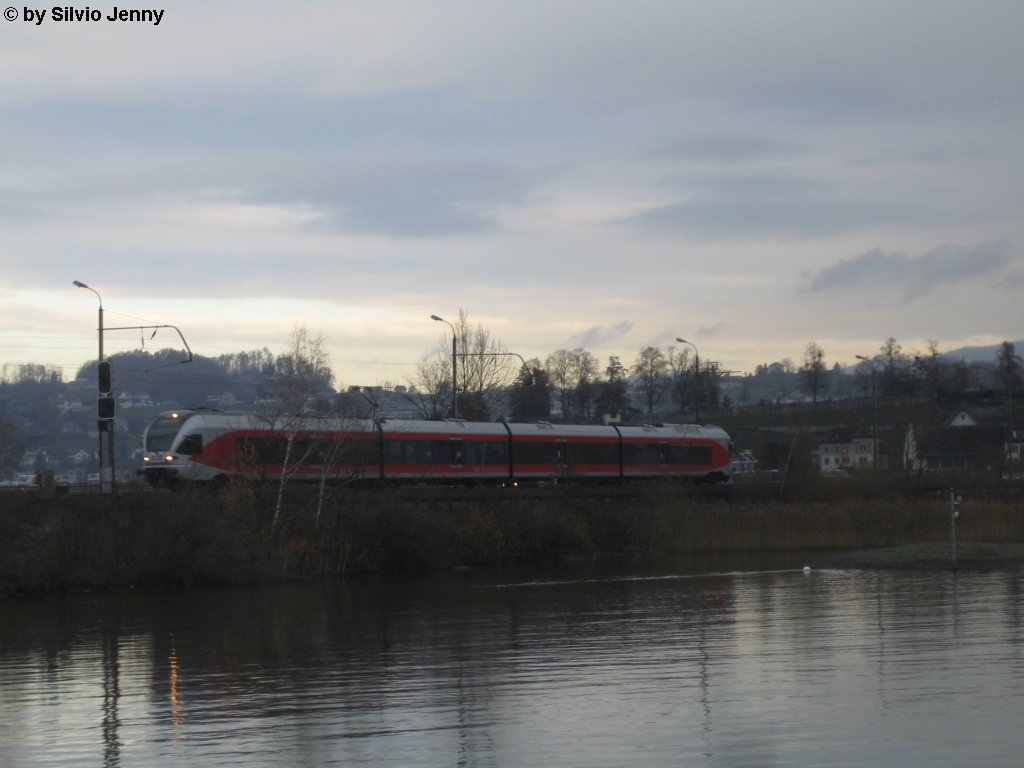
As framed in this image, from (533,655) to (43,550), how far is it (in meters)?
22.3

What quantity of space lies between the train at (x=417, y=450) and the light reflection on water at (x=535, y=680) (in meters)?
12.7

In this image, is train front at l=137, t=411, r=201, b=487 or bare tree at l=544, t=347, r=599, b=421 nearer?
train front at l=137, t=411, r=201, b=487

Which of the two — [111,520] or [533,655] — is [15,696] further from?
[111,520]

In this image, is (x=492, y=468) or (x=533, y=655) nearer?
(x=533, y=655)

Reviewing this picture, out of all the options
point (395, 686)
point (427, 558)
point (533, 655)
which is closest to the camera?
point (395, 686)

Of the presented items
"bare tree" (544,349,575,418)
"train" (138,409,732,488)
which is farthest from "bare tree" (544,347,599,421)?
"train" (138,409,732,488)

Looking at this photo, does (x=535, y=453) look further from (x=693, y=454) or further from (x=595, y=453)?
(x=693, y=454)

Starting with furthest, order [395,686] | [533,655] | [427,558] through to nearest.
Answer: [427,558] → [533,655] → [395,686]

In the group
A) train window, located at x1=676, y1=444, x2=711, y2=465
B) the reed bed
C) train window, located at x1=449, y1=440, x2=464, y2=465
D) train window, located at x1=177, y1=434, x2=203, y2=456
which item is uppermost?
train window, located at x1=177, y1=434, x2=203, y2=456

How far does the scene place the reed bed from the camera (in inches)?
1560

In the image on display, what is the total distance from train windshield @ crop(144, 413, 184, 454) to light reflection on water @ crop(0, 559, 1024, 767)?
1320cm

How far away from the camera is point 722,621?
2680 cm

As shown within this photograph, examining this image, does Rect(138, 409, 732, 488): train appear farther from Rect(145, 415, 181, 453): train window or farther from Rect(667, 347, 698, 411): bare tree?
Rect(667, 347, 698, 411): bare tree

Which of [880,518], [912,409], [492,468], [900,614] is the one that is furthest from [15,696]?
[912,409]
